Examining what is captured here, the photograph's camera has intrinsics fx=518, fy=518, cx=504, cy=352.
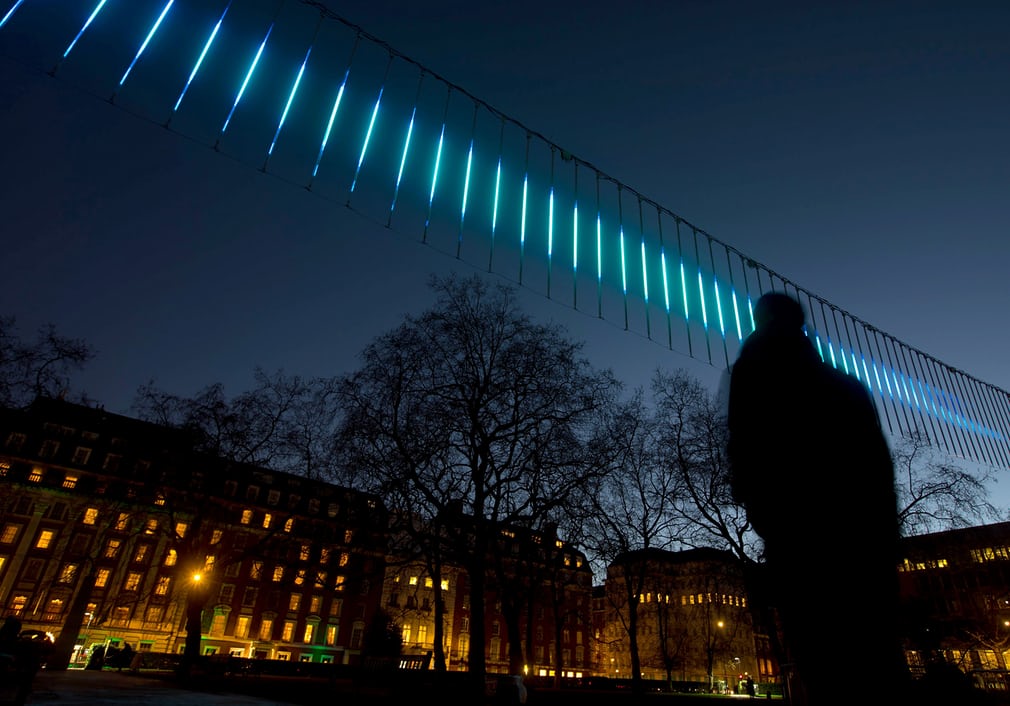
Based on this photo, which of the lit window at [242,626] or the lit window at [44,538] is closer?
the lit window at [44,538]

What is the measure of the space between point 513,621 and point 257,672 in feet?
62.1

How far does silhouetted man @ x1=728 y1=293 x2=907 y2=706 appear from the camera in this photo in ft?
6.30

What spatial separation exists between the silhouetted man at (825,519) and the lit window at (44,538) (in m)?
63.7

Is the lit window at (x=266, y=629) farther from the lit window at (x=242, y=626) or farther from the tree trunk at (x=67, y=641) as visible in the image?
the tree trunk at (x=67, y=641)

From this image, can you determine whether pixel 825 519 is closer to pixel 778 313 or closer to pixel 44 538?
pixel 778 313

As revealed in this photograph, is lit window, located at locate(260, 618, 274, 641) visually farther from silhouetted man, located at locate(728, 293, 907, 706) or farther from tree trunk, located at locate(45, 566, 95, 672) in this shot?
silhouetted man, located at locate(728, 293, 907, 706)

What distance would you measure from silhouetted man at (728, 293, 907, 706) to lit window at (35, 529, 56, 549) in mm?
63684

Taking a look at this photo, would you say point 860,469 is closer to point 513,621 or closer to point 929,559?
point 513,621

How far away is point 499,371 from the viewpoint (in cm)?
2384

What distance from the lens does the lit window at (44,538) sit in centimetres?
4656

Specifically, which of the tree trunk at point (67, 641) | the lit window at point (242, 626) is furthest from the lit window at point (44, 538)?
the tree trunk at point (67, 641)

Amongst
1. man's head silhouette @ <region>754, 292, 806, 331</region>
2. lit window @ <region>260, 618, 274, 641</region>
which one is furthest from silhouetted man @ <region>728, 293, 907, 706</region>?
lit window @ <region>260, 618, 274, 641</region>

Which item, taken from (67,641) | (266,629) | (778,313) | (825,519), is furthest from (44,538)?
(825,519)

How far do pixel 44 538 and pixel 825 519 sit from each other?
211 ft
